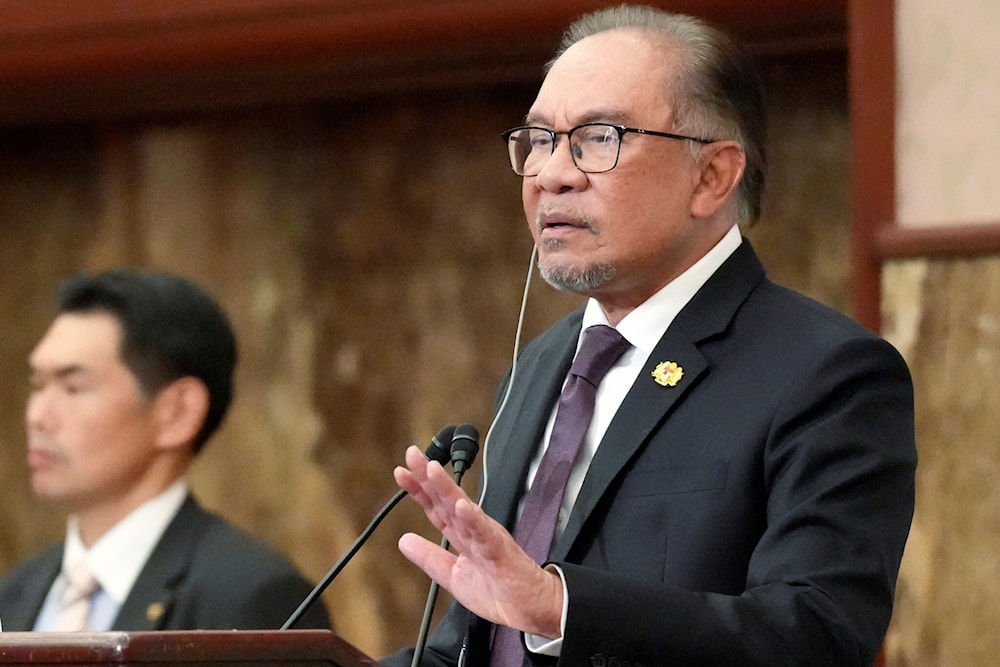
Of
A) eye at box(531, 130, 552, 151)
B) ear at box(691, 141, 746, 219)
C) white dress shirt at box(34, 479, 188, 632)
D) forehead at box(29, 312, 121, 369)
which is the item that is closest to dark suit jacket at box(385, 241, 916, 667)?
ear at box(691, 141, 746, 219)

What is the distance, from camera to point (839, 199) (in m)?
4.39

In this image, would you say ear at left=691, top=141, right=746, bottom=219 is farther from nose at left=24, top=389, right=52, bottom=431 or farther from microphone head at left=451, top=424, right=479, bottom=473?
nose at left=24, top=389, right=52, bottom=431

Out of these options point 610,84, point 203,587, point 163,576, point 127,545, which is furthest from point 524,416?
point 127,545

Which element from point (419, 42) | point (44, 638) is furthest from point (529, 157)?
point (419, 42)

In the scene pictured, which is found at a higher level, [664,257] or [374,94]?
[374,94]

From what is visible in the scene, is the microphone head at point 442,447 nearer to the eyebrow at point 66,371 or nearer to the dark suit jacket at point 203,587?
the dark suit jacket at point 203,587

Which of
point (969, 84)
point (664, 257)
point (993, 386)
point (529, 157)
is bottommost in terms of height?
point (993, 386)

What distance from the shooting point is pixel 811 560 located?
1.94 m

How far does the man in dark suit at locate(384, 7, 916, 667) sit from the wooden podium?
0.79 ft

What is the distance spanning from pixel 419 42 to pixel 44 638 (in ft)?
9.62

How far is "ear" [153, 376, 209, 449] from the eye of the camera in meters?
4.15

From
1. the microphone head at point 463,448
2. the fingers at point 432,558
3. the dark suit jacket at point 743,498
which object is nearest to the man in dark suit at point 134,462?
A: the dark suit jacket at point 743,498

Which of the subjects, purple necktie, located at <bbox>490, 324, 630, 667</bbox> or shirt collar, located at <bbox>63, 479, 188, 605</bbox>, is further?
shirt collar, located at <bbox>63, 479, 188, 605</bbox>

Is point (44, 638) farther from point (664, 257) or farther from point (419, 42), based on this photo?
point (419, 42)
